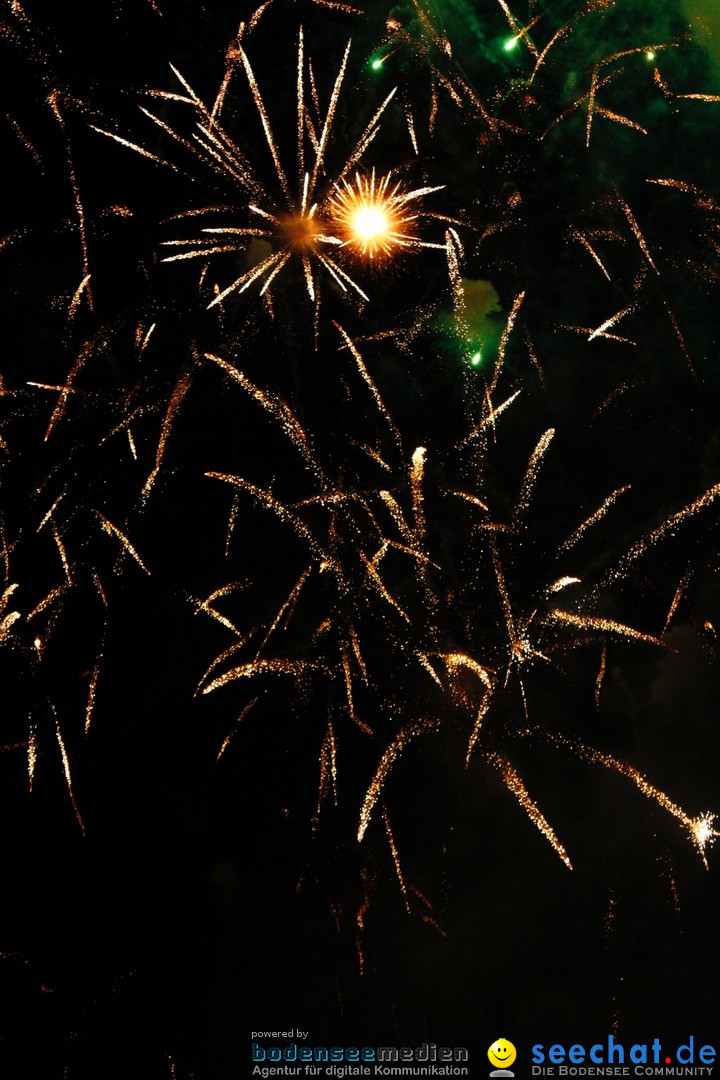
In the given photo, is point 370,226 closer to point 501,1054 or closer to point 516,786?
point 516,786

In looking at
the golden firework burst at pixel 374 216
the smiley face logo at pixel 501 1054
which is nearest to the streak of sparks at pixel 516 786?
→ the smiley face logo at pixel 501 1054

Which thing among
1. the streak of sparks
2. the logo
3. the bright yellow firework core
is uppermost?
the bright yellow firework core

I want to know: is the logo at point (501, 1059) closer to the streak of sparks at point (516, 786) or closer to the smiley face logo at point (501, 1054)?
the smiley face logo at point (501, 1054)

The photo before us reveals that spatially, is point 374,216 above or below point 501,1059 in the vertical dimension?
above

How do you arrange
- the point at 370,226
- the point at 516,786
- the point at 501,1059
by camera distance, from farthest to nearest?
the point at 501,1059, the point at 516,786, the point at 370,226

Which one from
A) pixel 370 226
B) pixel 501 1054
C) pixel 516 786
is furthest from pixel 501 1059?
pixel 370 226

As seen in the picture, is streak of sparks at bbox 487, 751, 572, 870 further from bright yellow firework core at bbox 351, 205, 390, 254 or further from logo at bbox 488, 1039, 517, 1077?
bright yellow firework core at bbox 351, 205, 390, 254

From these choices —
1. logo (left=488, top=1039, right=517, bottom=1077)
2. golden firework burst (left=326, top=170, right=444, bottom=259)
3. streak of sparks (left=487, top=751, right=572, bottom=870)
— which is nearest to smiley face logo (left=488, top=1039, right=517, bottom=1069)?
logo (left=488, top=1039, right=517, bottom=1077)

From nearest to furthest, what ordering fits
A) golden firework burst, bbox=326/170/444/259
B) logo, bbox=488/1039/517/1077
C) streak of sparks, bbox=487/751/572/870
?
golden firework burst, bbox=326/170/444/259 < streak of sparks, bbox=487/751/572/870 < logo, bbox=488/1039/517/1077
